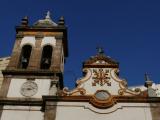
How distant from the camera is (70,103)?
1800cm

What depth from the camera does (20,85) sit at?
65.7 feet

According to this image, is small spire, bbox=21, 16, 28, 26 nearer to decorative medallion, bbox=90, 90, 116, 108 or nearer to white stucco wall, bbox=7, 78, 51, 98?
white stucco wall, bbox=7, 78, 51, 98

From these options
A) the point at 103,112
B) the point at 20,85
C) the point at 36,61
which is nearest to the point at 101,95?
the point at 103,112

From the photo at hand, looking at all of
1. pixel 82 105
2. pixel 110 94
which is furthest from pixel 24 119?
pixel 110 94

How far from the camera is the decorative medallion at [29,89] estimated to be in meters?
19.6

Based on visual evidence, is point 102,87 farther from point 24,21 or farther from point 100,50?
point 24,21

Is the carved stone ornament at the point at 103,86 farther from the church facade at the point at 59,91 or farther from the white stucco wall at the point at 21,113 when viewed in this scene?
the white stucco wall at the point at 21,113

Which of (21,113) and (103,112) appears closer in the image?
(103,112)

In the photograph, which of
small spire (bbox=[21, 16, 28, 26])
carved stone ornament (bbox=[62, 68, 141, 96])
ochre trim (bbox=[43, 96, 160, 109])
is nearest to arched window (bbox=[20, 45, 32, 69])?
small spire (bbox=[21, 16, 28, 26])

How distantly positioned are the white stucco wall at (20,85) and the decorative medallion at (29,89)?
0.53 ft

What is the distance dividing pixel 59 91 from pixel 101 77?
236 cm

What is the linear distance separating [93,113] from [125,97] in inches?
69.1

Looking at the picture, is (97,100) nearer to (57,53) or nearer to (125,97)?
(125,97)

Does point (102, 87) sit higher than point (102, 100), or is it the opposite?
point (102, 87)
